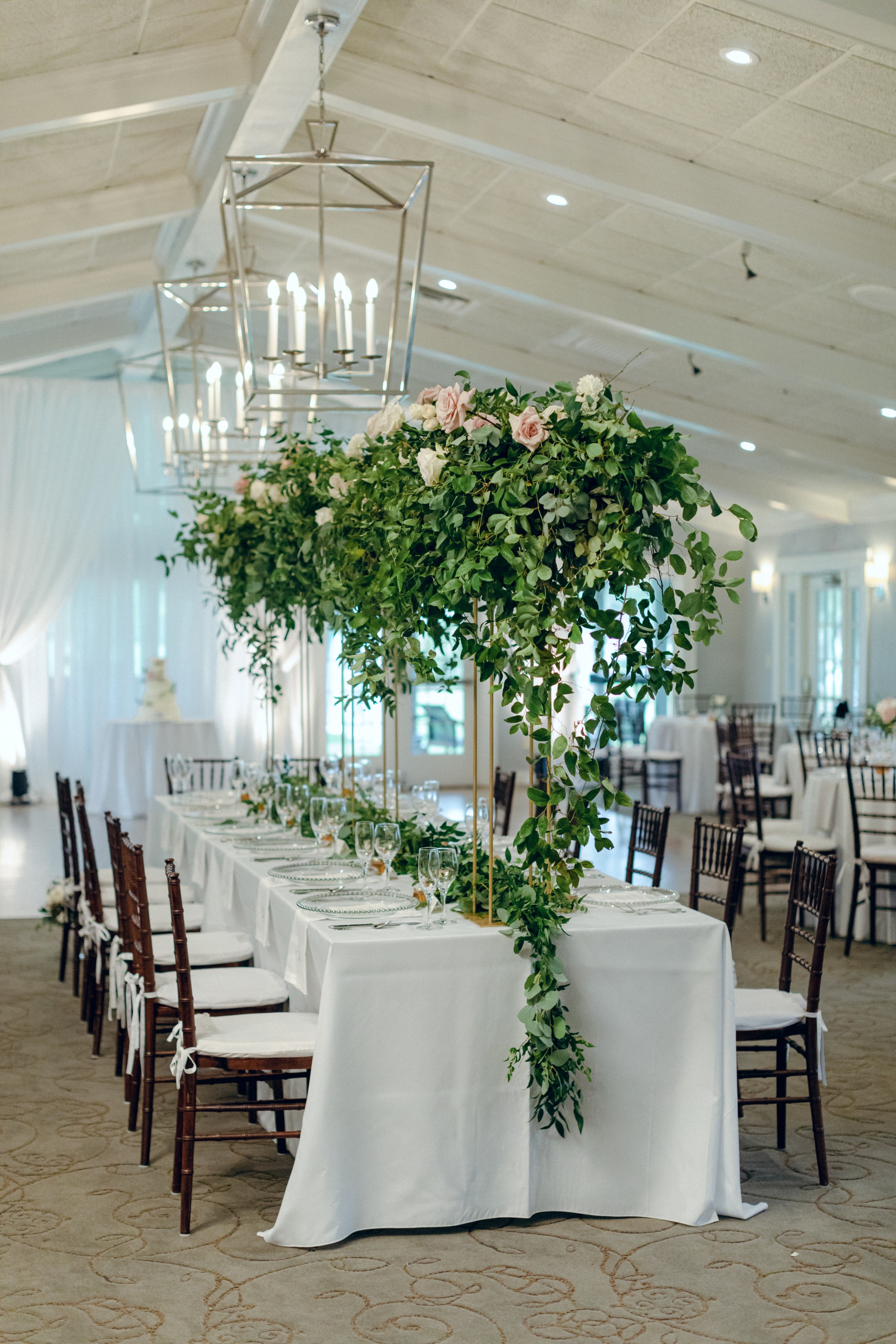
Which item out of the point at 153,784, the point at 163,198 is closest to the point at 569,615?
the point at 163,198

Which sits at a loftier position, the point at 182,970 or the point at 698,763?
the point at 698,763

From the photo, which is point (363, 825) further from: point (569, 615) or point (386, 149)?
point (386, 149)

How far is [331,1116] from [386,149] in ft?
18.3

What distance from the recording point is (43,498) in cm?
1291

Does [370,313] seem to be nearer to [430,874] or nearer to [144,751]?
[430,874]

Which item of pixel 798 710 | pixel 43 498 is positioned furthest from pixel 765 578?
pixel 43 498

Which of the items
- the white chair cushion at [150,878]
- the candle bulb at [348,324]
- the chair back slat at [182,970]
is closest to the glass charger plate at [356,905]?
the chair back slat at [182,970]

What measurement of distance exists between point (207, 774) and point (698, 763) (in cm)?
491

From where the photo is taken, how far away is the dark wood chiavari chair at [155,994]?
12.6ft

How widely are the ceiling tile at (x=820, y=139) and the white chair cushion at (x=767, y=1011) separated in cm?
368

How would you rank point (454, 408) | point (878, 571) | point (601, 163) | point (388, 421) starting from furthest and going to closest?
point (878, 571) → point (601, 163) → point (388, 421) → point (454, 408)

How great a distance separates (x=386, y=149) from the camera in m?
7.19

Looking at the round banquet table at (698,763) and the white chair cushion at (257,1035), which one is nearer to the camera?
the white chair cushion at (257,1035)

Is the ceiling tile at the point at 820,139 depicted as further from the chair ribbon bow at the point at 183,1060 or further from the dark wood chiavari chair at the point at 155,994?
the chair ribbon bow at the point at 183,1060
